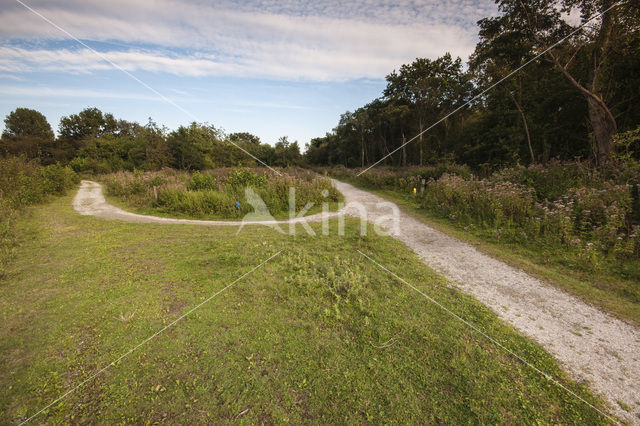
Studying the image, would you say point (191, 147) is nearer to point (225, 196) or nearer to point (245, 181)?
point (245, 181)

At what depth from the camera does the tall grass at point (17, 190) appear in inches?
241

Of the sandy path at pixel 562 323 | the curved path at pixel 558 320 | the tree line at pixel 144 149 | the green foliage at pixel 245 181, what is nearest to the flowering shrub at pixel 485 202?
the curved path at pixel 558 320

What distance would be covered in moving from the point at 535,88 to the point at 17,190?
97.8ft

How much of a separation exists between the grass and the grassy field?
1.98 metres

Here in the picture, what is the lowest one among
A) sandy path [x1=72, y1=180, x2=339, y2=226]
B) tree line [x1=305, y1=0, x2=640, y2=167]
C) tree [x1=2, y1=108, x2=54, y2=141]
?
sandy path [x1=72, y1=180, x2=339, y2=226]

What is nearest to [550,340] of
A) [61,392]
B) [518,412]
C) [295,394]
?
[518,412]

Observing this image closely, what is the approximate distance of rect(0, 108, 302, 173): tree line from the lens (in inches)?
1048

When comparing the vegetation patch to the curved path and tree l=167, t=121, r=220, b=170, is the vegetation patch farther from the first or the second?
tree l=167, t=121, r=220, b=170

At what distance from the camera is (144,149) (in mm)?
28531

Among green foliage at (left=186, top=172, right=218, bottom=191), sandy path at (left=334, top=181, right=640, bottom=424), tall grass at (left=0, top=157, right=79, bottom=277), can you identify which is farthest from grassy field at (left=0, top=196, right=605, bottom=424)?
green foliage at (left=186, top=172, right=218, bottom=191)

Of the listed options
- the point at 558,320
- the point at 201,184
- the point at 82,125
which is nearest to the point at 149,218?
the point at 201,184

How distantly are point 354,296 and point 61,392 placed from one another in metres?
3.63

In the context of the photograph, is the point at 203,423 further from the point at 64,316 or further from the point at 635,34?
the point at 635,34

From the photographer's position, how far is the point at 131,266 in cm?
505
